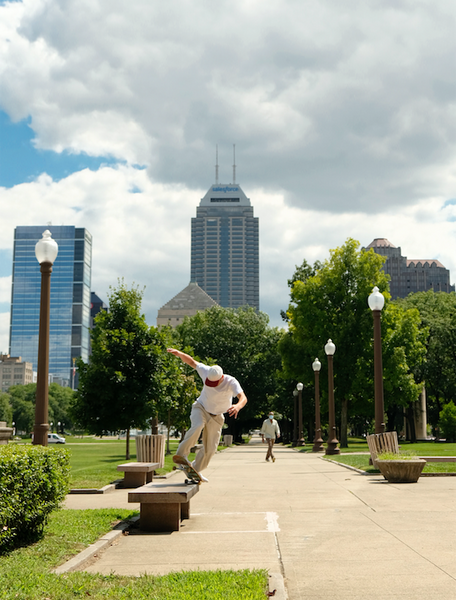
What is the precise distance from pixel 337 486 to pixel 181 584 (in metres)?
9.12

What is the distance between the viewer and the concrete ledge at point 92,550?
19.2ft

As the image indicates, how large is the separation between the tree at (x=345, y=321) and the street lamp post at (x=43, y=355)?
3088 cm

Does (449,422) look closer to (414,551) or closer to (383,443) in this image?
(383,443)

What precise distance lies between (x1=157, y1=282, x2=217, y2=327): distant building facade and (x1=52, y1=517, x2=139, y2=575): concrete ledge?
153m

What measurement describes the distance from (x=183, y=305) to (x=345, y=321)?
123905 millimetres

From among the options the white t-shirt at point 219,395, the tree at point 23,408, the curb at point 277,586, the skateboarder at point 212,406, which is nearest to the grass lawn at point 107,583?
the curb at point 277,586

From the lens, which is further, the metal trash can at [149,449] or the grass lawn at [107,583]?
the metal trash can at [149,449]

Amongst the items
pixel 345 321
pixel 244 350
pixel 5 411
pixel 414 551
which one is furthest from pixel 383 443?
pixel 5 411

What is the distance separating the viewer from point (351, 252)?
1686 inches

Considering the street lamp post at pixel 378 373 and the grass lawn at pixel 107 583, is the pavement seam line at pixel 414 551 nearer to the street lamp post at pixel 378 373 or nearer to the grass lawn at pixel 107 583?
the grass lawn at pixel 107 583

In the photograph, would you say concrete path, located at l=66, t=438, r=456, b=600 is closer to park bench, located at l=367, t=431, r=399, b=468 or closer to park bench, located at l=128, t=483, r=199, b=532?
park bench, located at l=128, t=483, r=199, b=532

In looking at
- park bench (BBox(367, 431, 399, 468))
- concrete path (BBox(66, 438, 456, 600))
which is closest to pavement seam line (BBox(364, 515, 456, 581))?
concrete path (BBox(66, 438, 456, 600))

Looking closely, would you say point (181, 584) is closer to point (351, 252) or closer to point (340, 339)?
point (340, 339)

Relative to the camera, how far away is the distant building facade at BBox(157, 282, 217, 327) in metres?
162
